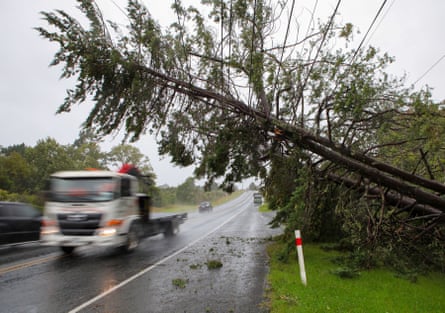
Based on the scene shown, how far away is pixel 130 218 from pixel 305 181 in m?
5.58

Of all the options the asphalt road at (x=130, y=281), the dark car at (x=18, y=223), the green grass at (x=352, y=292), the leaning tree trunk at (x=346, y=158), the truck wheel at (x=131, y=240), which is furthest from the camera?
the dark car at (x=18, y=223)

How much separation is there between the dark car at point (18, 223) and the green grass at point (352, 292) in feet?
28.4

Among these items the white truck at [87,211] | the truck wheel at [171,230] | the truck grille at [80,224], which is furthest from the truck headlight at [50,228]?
the truck wheel at [171,230]

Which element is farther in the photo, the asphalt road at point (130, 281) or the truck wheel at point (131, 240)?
the truck wheel at point (131, 240)

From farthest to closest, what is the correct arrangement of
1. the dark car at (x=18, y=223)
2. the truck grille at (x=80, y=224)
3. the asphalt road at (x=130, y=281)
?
the dark car at (x=18, y=223), the truck grille at (x=80, y=224), the asphalt road at (x=130, y=281)

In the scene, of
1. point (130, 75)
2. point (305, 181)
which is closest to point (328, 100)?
point (305, 181)

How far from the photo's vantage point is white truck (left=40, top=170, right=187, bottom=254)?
8.95m

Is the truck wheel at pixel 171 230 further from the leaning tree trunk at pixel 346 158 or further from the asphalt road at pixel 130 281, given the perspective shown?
the leaning tree trunk at pixel 346 158

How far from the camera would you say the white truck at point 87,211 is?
8.95 metres

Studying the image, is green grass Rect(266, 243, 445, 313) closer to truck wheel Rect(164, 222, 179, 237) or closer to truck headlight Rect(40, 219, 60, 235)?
truck headlight Rect(40, 219, 60, 235)

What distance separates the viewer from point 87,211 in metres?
9.05

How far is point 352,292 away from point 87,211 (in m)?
6.85

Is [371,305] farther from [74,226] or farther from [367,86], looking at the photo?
[74,226]

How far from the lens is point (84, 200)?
9.20 meters
